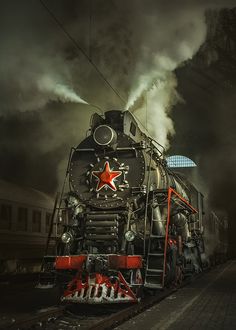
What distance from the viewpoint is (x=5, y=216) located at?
41.4ft

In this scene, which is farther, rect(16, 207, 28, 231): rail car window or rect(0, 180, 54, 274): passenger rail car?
rect(16, 207, 28, 231): rail car window

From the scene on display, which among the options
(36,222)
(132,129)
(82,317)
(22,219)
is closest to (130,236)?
(82,317)

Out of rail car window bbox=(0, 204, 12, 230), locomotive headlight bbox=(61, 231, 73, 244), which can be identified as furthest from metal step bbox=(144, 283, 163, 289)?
rail car window bbox=(0, 204, 12, 230)

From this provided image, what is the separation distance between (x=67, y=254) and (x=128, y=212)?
138 cm

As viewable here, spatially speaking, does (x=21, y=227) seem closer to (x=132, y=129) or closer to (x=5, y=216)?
(x=5, y=216)

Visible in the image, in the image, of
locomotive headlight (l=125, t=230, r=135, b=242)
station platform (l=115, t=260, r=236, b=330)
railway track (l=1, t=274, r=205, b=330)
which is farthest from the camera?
locomotive headlight (l=125, t=230, r=135, b=242)

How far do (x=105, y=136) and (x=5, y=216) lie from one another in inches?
234

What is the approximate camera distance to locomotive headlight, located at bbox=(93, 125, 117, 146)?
26.6ft

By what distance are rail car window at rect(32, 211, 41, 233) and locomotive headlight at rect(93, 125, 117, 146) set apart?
6.95m

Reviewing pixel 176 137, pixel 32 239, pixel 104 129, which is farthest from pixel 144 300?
pixel 176 137

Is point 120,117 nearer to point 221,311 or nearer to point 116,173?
point 116,173

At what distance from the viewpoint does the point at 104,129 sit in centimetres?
821

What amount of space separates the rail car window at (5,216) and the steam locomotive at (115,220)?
14.1 ft

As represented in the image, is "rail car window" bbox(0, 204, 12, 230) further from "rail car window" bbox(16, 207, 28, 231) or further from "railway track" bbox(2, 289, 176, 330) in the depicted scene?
"railway track" bbox(2, 289, 176, 330)
